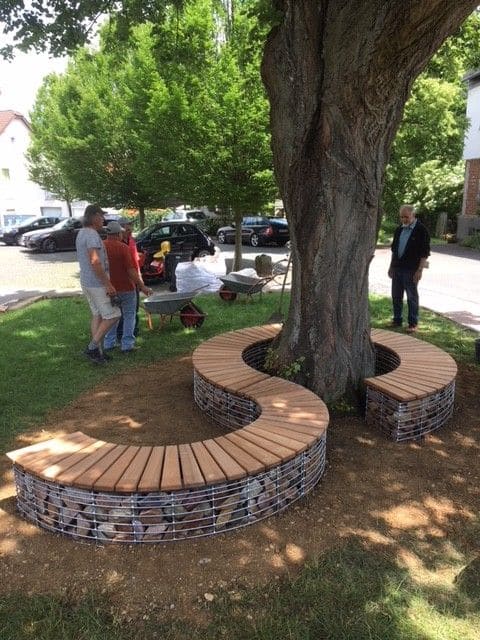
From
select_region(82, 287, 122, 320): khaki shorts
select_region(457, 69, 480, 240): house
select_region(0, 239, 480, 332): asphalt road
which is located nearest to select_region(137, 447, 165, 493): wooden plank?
select_region(82, 287, 122, 320): khaki shorts

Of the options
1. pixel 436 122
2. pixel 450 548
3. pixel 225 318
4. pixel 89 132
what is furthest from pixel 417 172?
pixel 450 548

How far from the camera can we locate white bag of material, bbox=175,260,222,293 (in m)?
11.2

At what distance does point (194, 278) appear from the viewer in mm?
11547

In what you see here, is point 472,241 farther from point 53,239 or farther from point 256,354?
point 256,354

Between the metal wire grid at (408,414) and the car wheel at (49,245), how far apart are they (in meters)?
20.0

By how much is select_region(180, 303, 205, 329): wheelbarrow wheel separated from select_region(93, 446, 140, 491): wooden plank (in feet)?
15.0

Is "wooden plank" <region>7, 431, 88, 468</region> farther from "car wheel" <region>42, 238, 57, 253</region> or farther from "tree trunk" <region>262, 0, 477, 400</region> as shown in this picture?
"car wheel" <region>42, 238, 57, 253</region>

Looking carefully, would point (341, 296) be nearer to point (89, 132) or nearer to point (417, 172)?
point (89, 132)

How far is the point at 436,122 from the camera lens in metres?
19.9

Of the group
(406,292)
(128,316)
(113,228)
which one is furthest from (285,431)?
(406,292)

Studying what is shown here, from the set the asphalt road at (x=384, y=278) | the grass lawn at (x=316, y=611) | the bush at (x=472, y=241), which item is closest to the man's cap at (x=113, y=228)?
the grass lawn at (x=316, y=611)

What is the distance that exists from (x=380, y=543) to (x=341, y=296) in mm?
2367

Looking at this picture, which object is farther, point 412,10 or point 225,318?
point 225,318

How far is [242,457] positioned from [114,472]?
0.78 m
